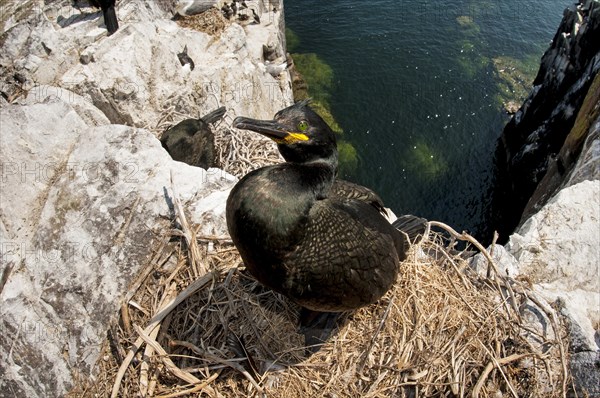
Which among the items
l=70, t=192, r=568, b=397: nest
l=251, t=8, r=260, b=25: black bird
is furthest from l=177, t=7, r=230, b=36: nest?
l=70, t=192, r=568, b=397: nest

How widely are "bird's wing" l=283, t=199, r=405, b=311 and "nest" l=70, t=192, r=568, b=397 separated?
586 millimetres

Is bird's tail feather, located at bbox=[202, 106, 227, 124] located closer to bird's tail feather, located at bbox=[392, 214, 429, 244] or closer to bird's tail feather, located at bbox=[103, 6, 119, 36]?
bird's tail feather, located at bbox=[103, 6, 119, 36]

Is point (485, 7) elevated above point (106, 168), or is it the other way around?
point (106, 168)

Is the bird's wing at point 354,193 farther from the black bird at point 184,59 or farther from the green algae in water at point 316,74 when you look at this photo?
the green algae in water at point 316,74

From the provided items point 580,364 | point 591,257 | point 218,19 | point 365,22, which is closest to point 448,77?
point 365,22

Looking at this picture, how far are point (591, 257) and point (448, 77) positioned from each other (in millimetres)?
13024

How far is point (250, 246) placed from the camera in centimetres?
299

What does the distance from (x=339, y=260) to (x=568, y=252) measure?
3.03m

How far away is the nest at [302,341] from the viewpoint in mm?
3537

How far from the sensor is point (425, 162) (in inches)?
556

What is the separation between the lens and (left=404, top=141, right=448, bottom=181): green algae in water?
1391cm

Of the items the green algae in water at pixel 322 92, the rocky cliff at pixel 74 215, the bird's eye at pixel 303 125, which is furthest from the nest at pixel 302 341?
the green algae in water at pixel 322 92

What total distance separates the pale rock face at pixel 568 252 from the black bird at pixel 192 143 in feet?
13.0

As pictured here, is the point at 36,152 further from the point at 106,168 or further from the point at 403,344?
the point at 403,344
